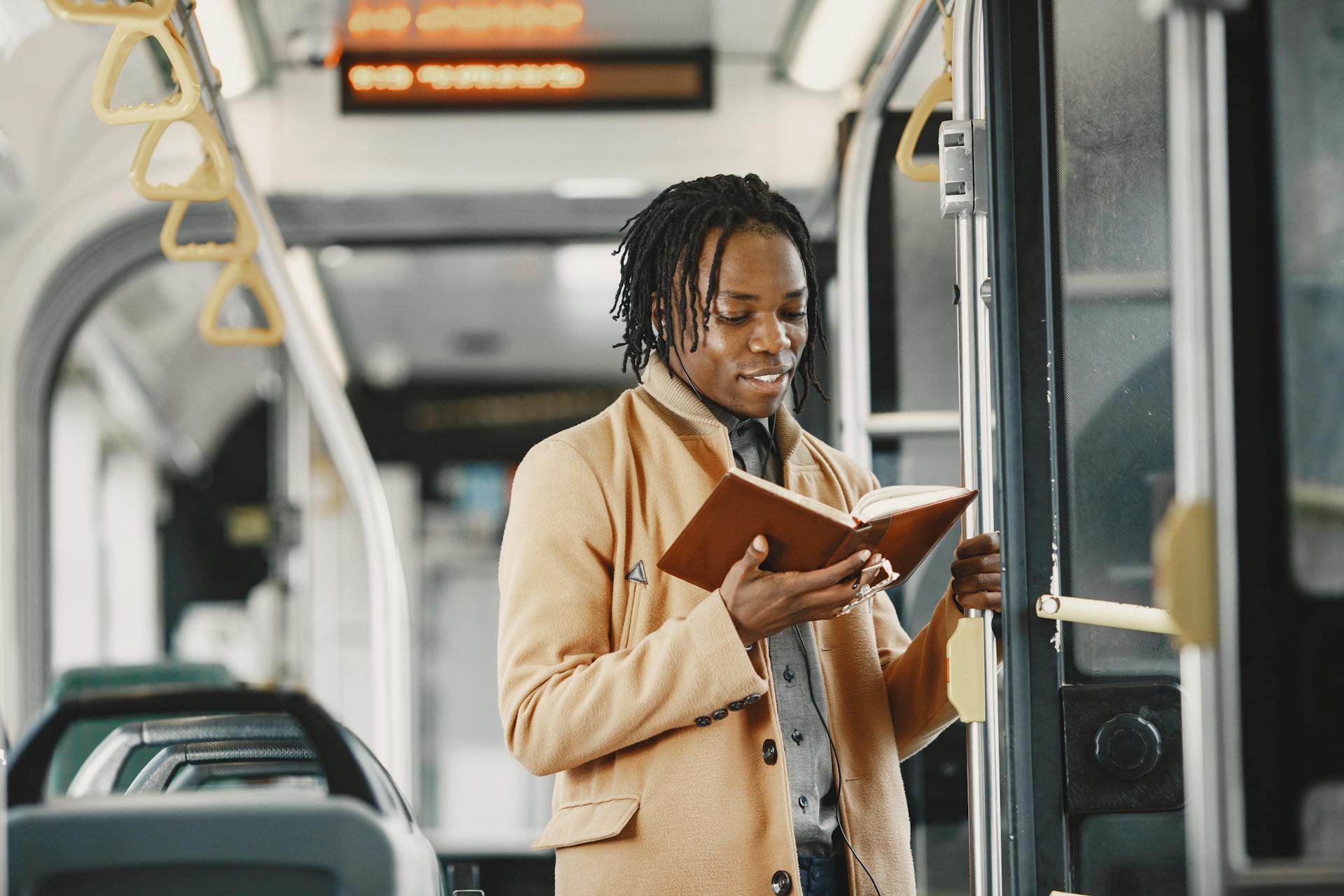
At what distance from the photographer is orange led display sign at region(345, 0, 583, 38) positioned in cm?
322

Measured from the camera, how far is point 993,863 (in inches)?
70.5

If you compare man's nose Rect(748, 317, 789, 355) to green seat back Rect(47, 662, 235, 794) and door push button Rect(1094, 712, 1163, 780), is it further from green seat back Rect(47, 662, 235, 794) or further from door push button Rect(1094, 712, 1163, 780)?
green seat back Rect(47, 662, 235, 794)

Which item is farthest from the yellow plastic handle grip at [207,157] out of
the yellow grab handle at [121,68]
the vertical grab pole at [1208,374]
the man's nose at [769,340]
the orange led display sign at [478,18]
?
the vertical grab pole at [1208,374]

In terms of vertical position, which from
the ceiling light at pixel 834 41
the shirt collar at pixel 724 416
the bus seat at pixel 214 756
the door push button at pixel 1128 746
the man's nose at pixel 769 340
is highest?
the ceiling light at pixel 834 41

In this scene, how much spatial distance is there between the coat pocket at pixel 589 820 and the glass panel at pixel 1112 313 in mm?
594

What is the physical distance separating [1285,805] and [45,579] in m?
3.89

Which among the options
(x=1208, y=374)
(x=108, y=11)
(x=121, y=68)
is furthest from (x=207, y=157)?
(x=1208, y=374)

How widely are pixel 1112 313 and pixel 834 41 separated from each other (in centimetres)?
226

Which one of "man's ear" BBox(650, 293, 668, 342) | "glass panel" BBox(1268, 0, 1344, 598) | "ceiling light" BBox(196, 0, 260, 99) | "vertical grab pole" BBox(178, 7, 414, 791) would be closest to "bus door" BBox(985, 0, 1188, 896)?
"man's ear" BBox(650, 293, 668, 342)

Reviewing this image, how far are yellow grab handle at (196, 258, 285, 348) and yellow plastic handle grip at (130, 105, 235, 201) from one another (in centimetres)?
44

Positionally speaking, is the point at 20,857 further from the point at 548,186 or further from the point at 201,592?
the point at 201,592

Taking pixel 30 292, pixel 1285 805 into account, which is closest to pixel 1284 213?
pixel 1285 805

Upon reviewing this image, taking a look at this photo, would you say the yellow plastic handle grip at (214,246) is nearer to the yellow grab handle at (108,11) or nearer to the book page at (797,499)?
the yellow grab handle at (108,11)

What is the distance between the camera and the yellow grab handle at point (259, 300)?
3.02m
